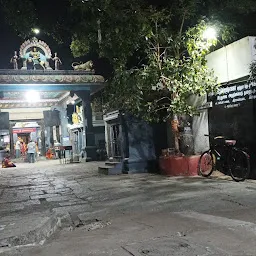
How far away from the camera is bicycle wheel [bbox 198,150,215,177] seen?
33.4 feet

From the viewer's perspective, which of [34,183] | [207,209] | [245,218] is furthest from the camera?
[34,183]

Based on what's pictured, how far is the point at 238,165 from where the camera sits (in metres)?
9.27

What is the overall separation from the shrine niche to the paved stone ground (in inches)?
393

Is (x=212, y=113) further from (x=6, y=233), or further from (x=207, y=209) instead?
(x=6, y=233)

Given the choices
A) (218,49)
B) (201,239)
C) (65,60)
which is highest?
(65,60)

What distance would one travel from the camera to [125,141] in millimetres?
12375

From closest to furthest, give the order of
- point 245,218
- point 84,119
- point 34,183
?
point 245,218 → point 34,183 → point 84,119

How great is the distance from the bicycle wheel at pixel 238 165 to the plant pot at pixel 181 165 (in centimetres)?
143

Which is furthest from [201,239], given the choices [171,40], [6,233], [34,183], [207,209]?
[34,183]

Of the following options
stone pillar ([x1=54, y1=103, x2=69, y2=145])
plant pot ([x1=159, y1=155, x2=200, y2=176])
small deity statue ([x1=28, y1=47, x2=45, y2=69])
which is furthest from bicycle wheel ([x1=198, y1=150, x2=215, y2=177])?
stone pillar ([x1=54, y1=103, x2=69, y2=145])

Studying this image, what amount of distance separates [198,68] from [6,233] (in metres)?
7.32

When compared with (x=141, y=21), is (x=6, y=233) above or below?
below

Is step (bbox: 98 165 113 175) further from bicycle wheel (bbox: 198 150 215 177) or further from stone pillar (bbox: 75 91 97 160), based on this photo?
stone pillar (bbox: 75 91 97 160)

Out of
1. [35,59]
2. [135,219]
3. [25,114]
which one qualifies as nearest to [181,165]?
[135,219]
